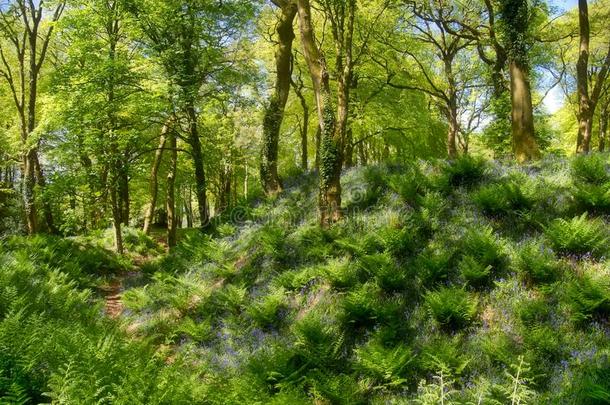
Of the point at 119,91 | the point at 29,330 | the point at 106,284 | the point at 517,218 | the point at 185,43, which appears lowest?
the point at 106,284

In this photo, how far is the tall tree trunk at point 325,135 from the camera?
10484 millimetres

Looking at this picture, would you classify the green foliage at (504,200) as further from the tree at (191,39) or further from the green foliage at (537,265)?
the tree at (191,39)

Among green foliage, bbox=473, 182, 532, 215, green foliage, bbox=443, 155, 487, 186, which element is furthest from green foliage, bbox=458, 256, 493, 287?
green foliage, bbox=443, 155, 487, 186

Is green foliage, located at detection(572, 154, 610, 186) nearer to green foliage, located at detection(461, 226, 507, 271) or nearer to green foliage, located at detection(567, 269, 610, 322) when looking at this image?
green foliage, located at detection(461, 226, 507, 271)

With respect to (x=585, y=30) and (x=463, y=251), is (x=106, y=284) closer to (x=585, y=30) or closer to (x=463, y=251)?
(x=463, y=251)

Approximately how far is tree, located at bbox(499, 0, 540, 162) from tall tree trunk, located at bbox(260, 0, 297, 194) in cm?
691

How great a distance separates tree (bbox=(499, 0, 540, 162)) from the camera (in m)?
11.3

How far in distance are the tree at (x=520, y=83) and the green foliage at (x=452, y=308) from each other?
20.5 feet

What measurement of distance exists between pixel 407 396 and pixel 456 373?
77 centimetres

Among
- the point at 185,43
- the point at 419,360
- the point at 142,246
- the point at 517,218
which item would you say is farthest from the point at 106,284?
the point at 517,218

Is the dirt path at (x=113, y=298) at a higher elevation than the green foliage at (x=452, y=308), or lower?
lower

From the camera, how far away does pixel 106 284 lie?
14086 mm

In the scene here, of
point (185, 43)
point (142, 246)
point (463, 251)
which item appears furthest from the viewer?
point (142, 246)

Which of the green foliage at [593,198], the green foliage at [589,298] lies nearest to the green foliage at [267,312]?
the green foliage at [589,298]
